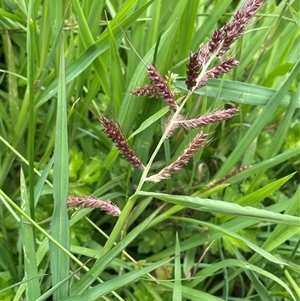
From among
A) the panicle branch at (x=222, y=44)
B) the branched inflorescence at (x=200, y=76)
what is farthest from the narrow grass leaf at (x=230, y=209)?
the panicle branch at (x=222, y=44)

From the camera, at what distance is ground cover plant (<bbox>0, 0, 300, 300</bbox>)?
0.84 metres

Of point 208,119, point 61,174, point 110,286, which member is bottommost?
point 110,286

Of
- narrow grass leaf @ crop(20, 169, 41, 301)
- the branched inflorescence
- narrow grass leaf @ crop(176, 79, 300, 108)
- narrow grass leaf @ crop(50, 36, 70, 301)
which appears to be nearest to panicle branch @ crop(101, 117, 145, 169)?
Result: the branched inflorescence

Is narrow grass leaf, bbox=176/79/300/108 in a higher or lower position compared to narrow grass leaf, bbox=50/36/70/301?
higher

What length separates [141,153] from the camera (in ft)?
3.30

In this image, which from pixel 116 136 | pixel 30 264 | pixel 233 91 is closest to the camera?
pixel 116 136

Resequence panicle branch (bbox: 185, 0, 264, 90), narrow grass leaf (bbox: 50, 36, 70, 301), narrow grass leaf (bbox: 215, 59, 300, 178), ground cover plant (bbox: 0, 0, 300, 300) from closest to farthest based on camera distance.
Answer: panicle branch (bbox: 185, 0, 264, 90) → narrow grass leaf (bbox: 50, 36, 70, 301) → ground cover plant (bbox: 0, 0, 300, 300) → narrow grass leaf (bbox: 215, 59, 300, 178)

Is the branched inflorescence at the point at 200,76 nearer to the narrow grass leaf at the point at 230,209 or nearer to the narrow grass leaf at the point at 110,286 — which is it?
the narrow grass leaf at the point at 230,209

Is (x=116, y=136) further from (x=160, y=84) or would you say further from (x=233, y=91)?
(x=233, y=91)

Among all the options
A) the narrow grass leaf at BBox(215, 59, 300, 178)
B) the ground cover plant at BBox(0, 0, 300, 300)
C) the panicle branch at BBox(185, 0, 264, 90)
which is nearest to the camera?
the panicle branch at BBox(185, 0, 264, 90)

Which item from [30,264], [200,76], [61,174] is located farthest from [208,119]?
[30,264]

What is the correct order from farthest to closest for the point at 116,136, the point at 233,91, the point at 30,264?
the point at 233,91
the point at 30,264
the point at 116,136

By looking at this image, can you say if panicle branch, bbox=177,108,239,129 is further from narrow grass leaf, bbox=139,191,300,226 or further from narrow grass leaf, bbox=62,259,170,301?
narrow grass leaf, bbox=62,259,170,301

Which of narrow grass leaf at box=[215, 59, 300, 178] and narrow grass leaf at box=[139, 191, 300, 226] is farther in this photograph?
narrow grass leaf at box=[215, 59, 300, 178]
